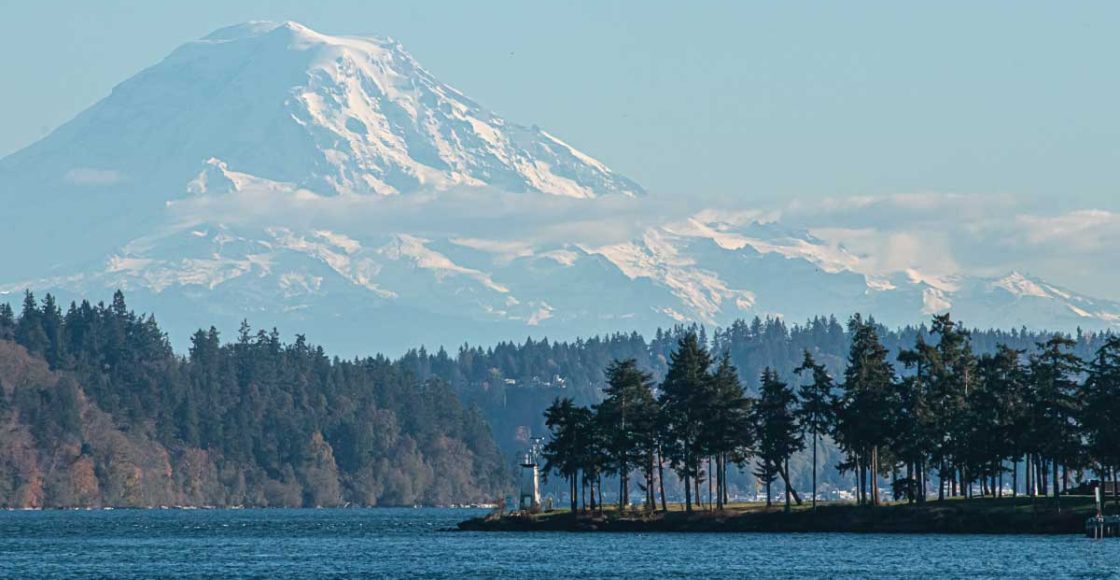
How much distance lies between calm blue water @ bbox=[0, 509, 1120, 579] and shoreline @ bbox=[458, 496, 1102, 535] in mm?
2404

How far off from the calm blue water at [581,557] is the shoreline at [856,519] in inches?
94.6

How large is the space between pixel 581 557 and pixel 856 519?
103ft

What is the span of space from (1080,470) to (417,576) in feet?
182

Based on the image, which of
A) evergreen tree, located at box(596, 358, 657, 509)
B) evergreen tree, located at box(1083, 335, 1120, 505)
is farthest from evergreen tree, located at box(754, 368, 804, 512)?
evergreen tree, located at box(1083, 335, 1120, 505)

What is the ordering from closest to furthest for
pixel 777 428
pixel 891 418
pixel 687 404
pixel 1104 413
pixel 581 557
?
pixel 581 557 → pixel 1104 413 → pixel 891 418 → pixel 777 428 → pixel 687 404

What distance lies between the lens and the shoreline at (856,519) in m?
162

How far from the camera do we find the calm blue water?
132500mm

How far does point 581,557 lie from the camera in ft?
482

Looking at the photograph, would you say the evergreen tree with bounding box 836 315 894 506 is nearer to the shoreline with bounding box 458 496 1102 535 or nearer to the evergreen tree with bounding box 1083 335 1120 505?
the shoreline with bounding box 458 496 1102 535

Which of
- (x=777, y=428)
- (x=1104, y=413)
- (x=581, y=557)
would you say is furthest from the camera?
(x=777, y=428)

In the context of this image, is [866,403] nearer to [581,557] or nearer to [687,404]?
[687,404]

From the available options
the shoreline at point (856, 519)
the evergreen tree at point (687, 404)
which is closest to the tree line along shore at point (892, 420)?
the evergreen tree at point (687, 404)

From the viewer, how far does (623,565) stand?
13900 centimetres

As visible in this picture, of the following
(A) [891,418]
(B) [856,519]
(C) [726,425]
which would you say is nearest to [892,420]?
(A) [891,418]
